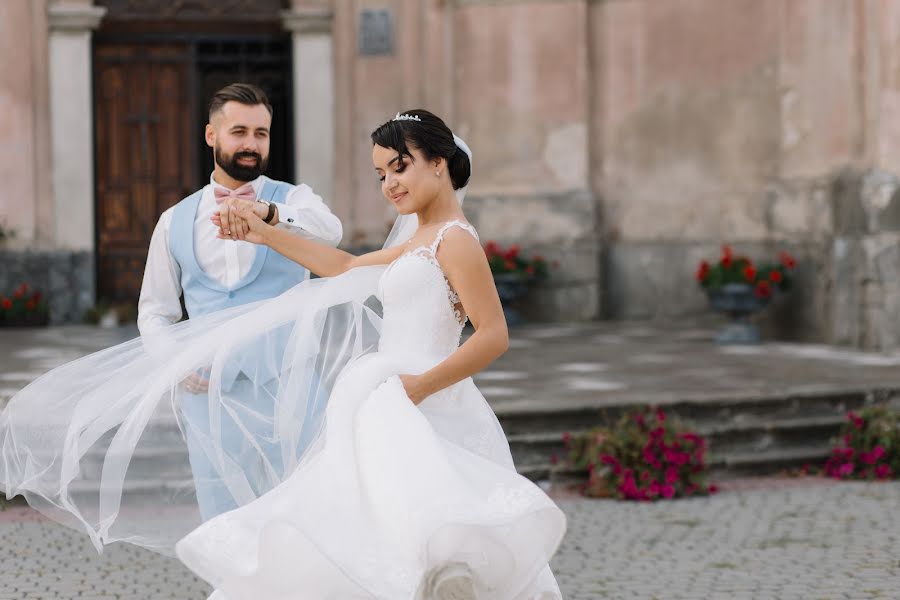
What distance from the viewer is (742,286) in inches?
400

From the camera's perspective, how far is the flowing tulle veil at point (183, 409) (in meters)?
A: 3.49

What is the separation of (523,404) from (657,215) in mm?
5559

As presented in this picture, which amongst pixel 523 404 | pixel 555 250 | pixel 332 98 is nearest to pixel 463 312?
pixel 523 404

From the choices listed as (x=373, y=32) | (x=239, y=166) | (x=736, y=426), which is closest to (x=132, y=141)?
(x=373, y=32)

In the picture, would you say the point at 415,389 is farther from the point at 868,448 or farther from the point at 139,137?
the point at 139,137

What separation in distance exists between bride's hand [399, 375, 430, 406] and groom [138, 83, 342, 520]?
639 millimetres

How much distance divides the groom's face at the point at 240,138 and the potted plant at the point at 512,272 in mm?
7486

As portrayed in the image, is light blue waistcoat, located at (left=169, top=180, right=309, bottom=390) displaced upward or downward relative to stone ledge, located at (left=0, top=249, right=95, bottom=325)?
upward

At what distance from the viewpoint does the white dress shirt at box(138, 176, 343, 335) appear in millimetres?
3764

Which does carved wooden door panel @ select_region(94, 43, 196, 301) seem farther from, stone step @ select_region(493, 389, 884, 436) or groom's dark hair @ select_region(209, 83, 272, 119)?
groom's dark hair @ select_region(209, 83, 272, 119)

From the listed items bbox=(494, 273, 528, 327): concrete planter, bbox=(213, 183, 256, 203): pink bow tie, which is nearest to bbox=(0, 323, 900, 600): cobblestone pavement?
bbox=(213, 183, 256, 203): pink bow tie

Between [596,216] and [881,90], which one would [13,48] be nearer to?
[596,216]

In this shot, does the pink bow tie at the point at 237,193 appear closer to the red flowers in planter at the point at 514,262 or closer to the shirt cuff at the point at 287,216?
the shirt cuff at the point at 287,216

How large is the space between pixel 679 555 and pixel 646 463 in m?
1.21
